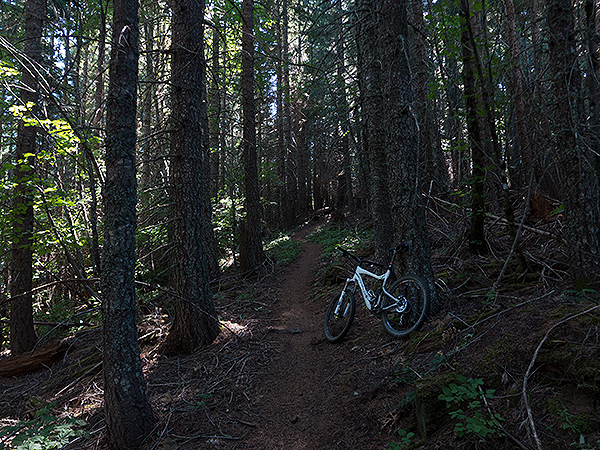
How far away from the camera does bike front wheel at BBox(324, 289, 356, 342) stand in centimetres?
540

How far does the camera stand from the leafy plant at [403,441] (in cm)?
280

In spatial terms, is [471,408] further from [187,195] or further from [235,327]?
[187,195]

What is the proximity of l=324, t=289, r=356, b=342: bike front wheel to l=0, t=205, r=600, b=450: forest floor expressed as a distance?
192 millimetres

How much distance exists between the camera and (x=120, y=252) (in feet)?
11.4

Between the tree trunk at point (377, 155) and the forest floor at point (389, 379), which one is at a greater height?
the tree trunk at point (377, 155)

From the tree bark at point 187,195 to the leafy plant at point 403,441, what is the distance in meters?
3.51

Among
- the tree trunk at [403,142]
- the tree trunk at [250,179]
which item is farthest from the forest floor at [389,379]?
the tree trunk at [250,179]

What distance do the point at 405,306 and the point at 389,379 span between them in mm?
1092

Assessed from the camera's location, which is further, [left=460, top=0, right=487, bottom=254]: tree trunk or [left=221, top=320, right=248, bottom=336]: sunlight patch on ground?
[left=221, top=320, right=248, bottom=336]: sunlight patch on ground

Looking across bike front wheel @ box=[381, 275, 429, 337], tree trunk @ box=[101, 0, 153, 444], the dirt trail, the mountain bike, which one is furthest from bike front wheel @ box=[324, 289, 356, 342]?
tree trunk @ box=[101, 0, 153, 444]

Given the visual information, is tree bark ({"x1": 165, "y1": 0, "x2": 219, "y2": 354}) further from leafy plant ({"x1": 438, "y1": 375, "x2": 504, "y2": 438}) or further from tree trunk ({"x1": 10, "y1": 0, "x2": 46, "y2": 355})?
tree trunk ({"x1": 10, "y1": 0, "x2": 46, "y2": 355})

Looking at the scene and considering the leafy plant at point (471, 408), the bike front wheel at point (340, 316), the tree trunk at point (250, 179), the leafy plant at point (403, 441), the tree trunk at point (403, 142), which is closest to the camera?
the leafy plant at point (471, 408)

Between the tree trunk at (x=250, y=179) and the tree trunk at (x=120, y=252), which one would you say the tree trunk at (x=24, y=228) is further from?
the tree trunk at (x=120, y=252)

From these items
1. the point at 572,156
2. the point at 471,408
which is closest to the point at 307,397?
the point at 471,408
